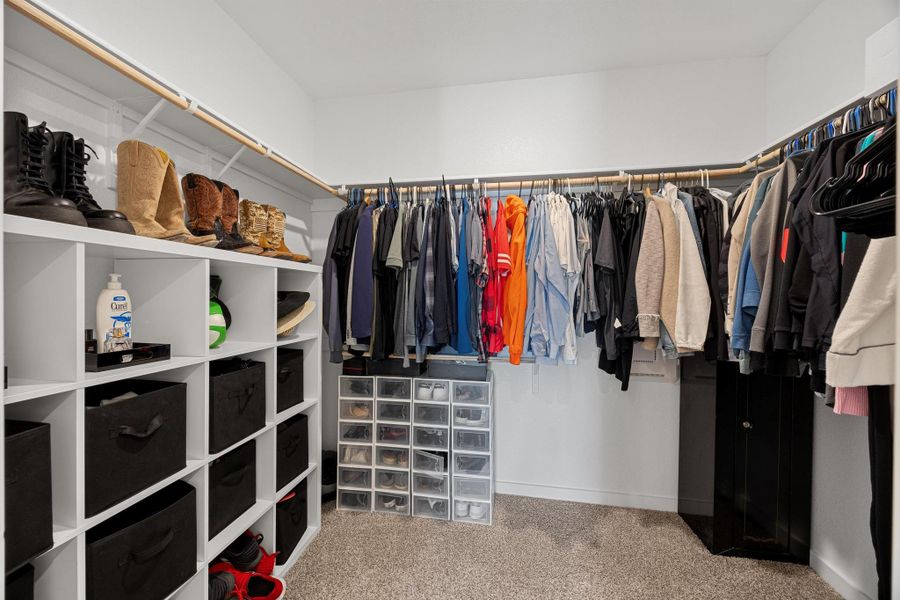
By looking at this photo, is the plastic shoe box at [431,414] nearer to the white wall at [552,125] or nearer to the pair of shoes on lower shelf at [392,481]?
the pair of shoes on lower shelf at [392,481]

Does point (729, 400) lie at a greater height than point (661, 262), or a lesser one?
lesser

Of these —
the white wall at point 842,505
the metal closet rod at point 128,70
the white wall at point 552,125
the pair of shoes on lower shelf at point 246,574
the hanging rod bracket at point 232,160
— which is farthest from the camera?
the white wall at point 552,125

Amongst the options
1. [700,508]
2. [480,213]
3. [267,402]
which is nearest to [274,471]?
[267,402]

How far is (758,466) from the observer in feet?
6.18

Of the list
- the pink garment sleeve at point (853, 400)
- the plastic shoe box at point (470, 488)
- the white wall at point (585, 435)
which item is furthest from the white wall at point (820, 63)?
the plastic shoe box at point (470, 488)

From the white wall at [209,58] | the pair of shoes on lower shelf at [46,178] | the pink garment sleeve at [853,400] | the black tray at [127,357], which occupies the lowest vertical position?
the pink garment sleeve at [853,400]

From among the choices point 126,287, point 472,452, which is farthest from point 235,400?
point 472,452

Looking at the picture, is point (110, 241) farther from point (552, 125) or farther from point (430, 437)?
point (552, 125)

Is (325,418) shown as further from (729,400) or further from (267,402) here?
(729,400)

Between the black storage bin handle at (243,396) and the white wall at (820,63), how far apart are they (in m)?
2.39

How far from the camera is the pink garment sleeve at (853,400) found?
1153 mm

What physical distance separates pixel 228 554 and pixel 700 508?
2.15 meters

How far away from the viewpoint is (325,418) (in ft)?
8.82

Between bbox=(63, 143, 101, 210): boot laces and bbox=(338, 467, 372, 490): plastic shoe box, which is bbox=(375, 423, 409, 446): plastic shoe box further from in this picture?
bbox=(63, 143, 101, 210): boot laces
